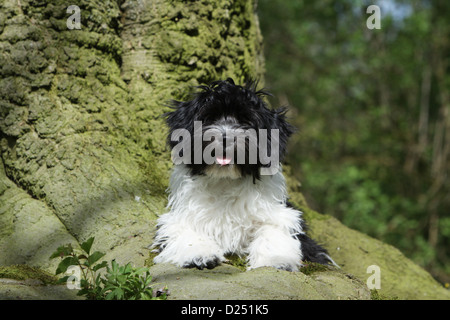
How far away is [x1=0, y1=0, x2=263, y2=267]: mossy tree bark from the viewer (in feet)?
13.3

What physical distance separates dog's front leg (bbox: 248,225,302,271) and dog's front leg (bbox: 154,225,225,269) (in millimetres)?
267

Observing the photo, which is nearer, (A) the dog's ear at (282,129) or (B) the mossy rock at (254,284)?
(B) the mossy rock at (254,284)

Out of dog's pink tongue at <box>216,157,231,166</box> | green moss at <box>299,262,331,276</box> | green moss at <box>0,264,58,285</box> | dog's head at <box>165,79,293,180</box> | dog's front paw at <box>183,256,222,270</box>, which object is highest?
dog's head at <box>165,79,293,180</box>

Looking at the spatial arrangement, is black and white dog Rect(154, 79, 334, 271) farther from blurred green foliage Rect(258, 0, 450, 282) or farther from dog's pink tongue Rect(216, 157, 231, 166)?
blurred green foliage Rect(258, 0, 450, 282)

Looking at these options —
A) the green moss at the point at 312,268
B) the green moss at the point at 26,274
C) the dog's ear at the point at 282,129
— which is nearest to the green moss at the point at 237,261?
the green moss at the point at 312,268

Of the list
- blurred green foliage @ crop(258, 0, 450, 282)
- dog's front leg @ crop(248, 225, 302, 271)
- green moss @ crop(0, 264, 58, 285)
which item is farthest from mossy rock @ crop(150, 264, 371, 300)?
blurred green foliage @ crop(258, 0, 450, 282)

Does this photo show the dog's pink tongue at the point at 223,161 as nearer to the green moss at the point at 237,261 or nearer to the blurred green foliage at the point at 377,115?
the green moss at the point at 237,261

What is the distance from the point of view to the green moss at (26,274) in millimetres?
3189

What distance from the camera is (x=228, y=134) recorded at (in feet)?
11.5

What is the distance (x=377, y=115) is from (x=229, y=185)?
29.4ft

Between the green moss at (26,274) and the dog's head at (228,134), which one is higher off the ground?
the dog's head at (228,134)

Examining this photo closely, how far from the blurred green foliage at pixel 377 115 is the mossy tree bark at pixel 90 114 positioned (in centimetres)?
714

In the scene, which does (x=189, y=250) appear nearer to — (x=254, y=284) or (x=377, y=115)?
(x=254, y=284)

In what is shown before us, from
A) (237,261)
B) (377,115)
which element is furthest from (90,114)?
(377,115)
